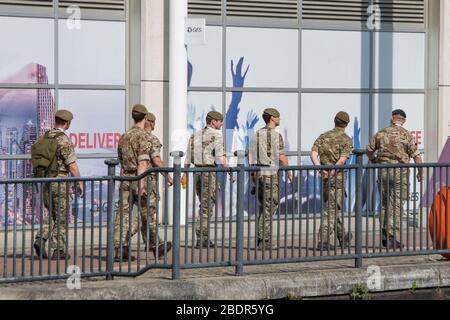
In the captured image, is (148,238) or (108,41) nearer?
(148,238)

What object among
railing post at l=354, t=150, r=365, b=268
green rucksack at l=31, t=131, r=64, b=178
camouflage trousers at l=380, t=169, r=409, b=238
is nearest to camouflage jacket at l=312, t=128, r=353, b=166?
camouflage trousers at l=380, t=169, r=409, b=238

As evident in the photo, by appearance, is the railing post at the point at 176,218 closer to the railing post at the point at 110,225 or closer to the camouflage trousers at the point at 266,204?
the railing post at the point at 110,225

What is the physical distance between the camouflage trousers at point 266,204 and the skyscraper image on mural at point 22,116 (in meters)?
4.69

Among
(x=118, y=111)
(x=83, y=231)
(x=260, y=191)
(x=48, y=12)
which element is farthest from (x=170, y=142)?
(x=83, y=231)

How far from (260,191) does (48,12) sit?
4.99m

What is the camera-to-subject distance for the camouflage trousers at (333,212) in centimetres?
1117

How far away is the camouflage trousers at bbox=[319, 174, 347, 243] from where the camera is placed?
11.2 metres

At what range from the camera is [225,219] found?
→ 1094 centimetres

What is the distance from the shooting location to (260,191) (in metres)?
11.6

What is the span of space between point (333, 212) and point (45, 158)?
3102 mm

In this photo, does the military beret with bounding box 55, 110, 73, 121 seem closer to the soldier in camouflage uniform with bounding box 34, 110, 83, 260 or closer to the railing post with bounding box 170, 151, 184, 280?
the soldier in camouflage uniform with bounding box 34, 110, 83, 260

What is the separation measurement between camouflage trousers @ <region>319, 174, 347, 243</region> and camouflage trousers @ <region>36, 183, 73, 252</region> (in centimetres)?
248

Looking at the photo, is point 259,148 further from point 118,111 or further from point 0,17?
point 0,17
